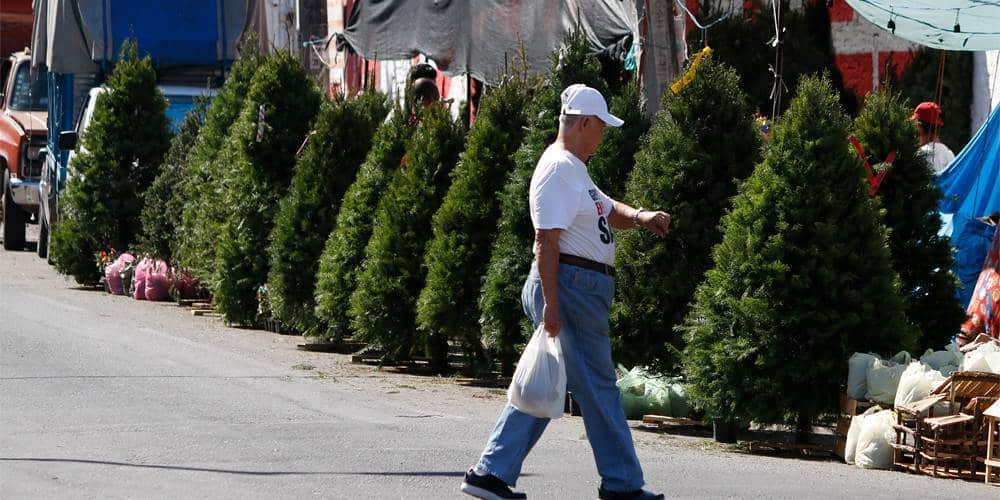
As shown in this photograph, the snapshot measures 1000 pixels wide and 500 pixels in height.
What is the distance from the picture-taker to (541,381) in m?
7.04

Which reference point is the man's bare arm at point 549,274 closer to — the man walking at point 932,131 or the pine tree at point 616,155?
the pine tree at point 616,155

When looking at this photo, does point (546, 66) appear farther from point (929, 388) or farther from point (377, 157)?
point (929, 388)

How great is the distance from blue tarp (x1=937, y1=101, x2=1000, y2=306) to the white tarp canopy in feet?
3.75

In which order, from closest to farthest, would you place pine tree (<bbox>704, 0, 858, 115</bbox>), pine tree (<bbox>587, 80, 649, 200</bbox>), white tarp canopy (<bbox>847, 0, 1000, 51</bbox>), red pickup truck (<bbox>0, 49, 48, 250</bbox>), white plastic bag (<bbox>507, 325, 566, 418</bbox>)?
white plastic bag (<bbox>507, 325, 566, 418</bbox>), pine tree (<bbox>587, 80, 649, 200</bbox>), white tarp canopy (<bbox>847, 0, 1000, 51</bbox>), pine tree (<bbox>704, 0, 858, 115</bbox>), red pickup truck (<bbox>0, 49, 48, 250</bbox>)

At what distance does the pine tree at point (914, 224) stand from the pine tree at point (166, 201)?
9.10m

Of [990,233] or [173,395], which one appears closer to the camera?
[173,395]

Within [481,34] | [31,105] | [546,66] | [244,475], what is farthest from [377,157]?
[31,105]

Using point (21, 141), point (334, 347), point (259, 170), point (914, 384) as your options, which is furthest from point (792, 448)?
point (21, 141)

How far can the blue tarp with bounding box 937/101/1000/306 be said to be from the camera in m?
12.6

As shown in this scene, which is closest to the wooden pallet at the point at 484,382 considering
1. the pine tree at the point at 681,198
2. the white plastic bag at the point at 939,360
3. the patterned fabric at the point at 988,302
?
the pine tree at the point at 681,198

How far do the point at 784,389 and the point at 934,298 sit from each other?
184 centimetres

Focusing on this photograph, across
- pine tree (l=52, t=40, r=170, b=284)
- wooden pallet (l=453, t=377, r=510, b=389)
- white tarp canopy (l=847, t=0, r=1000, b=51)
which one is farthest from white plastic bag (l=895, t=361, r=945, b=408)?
pine tree (l=52, t=40, r=170, b=284)

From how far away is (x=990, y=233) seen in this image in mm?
12484

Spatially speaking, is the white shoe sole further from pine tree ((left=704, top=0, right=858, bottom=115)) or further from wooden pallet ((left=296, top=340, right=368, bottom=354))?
pine tree ((left=704, top=0, right=858, bottom=115))
